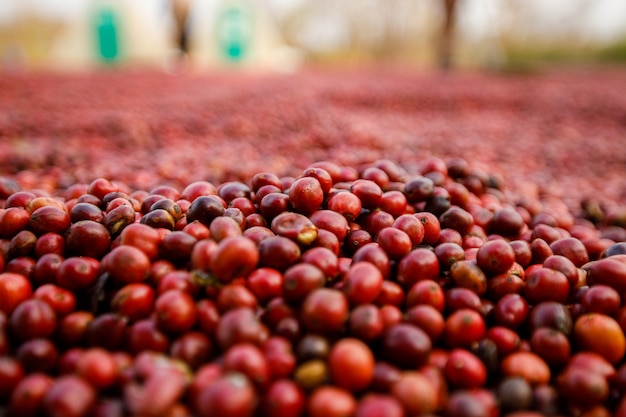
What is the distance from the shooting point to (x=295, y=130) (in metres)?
5.94

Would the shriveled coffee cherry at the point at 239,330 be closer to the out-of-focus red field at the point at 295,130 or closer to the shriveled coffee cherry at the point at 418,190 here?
the shriveled coffee cherry at the point at 418,190

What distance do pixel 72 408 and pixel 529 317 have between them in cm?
164

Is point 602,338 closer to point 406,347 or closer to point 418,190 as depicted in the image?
point 406,347

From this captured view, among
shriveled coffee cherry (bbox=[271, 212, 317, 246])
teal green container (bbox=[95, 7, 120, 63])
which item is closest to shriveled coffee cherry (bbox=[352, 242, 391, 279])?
shriveled coffee cherry (bbox=[271, 212, 317, 246])

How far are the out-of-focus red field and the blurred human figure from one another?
4413mm

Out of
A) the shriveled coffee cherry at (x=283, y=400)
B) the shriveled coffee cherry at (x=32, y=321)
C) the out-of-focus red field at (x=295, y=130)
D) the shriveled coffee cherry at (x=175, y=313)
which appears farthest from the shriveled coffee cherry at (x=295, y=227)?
the out-of-focus red field at (x=295, y=130)

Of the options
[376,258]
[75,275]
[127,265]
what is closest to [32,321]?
[75,275]

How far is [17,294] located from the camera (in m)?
1.84

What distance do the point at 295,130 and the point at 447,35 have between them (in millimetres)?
11103

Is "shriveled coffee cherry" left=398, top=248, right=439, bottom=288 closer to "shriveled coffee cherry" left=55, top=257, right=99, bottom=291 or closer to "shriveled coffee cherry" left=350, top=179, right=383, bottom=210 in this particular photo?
"shriveled coffee cherry" left=350, top=179, right=383, bottom=210

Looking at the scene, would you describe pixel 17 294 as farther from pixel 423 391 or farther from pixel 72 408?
pixel 423 391

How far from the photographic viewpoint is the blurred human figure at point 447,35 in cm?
1433

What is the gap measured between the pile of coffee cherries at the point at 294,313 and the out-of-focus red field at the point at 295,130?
131 cm

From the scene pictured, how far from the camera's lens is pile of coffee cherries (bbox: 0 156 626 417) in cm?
149
